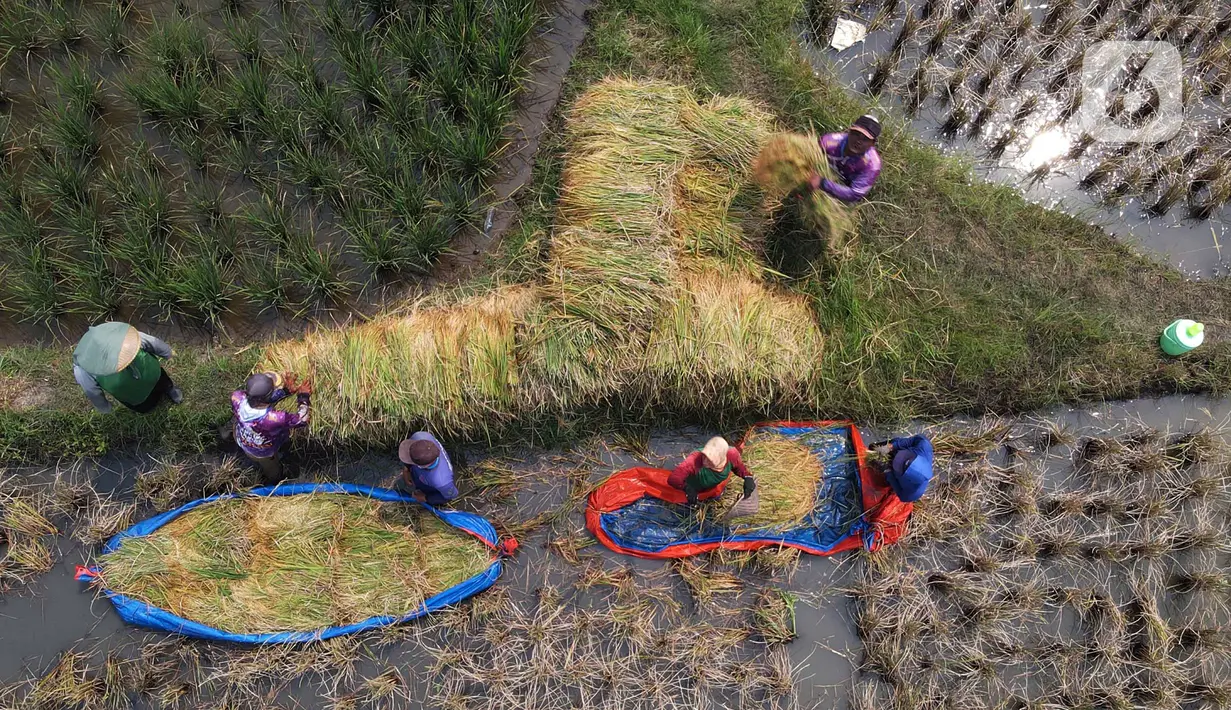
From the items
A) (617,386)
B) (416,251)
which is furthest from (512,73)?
(617,386)

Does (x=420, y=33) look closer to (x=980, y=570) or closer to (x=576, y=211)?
(x=576, y=211)

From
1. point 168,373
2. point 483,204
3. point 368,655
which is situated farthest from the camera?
point 483,204

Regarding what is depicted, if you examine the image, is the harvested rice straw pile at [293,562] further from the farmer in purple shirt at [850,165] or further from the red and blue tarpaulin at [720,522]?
the farmer in purple shirt at [850,165]

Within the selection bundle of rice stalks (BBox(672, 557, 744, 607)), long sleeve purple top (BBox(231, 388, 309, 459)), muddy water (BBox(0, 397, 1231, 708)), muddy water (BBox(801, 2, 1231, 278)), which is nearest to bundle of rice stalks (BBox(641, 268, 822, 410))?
muddy water (BBox(0, 397, 1231, 708))

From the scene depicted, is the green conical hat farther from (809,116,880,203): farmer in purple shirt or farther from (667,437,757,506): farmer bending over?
(809,116,880,203): farmer in purple shirt

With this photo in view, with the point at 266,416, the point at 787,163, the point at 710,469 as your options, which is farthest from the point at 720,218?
the point at 266,416

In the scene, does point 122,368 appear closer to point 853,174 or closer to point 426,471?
point 426,471

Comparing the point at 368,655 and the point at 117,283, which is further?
the point at 117,283
